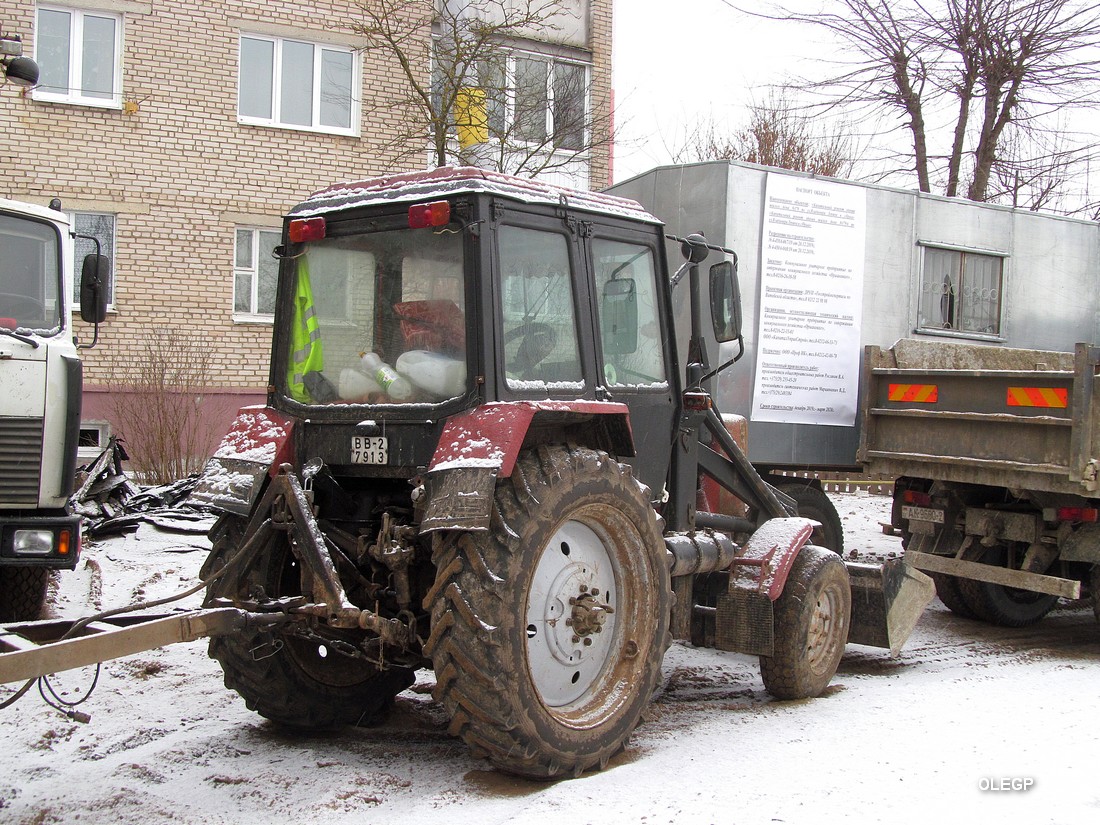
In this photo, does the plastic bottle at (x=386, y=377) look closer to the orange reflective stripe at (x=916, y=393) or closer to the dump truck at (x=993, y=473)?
the dump truck at (x=993, y=473)

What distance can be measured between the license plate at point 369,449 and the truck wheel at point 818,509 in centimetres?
493

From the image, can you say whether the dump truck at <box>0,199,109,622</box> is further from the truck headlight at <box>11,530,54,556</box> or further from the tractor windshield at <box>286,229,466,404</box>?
the tractor windshield at <box>286,229,466,404</box>

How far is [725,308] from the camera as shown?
559 centimetres

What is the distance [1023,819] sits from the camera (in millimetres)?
4043

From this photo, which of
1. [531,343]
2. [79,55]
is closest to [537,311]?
[531,343]

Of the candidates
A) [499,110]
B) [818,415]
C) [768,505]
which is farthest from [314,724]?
[499,110]

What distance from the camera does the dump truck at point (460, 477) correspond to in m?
4.28

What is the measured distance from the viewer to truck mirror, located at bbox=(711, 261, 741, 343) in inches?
220

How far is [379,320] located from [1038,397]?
4536 mm

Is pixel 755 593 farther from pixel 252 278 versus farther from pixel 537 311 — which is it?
pixel 252 278

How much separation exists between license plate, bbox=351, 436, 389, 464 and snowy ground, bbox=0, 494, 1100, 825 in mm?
1320

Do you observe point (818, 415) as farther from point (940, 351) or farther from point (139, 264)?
point (139, 264)

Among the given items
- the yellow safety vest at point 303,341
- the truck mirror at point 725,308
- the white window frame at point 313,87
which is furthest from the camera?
the white window frame at point 313,87

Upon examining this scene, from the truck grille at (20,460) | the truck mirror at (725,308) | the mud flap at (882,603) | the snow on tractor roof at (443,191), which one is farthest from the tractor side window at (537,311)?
the truck grille at (20,460)
